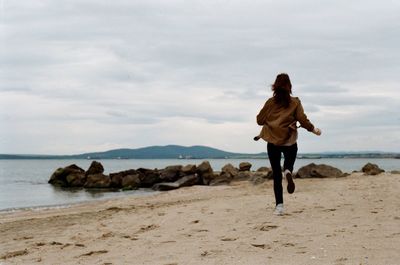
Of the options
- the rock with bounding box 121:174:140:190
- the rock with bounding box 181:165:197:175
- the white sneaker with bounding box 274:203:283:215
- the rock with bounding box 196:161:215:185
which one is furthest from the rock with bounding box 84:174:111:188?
the white sneaker with bounding box 274:203:283:215

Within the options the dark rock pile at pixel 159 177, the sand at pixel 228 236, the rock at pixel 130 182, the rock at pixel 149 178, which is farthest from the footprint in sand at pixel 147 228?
the rock at pixel 149 178

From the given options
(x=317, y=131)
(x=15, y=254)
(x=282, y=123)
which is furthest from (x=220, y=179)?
(x=15, y=254)

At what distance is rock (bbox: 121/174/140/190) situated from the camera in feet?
105

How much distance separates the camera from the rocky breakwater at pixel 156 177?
28.2 metres

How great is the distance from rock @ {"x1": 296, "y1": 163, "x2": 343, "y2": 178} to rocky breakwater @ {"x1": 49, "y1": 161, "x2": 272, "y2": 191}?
266 inches

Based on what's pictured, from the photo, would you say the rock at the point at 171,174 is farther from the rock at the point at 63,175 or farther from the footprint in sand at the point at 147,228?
the footprint in sand at the point at 147,228

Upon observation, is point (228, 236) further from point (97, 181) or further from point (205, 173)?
point (97, 181)

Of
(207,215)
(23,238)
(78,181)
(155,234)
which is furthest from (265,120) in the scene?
(78,181)

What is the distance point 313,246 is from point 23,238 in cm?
467

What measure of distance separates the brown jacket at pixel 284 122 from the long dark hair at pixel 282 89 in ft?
0.31

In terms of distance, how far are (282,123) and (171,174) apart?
2566 cm

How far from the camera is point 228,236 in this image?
6.20 metres

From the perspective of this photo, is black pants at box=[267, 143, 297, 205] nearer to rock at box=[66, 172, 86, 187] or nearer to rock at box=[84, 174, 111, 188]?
rock at box=[84, 174, 111, 188]

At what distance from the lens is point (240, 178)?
91.0ft
